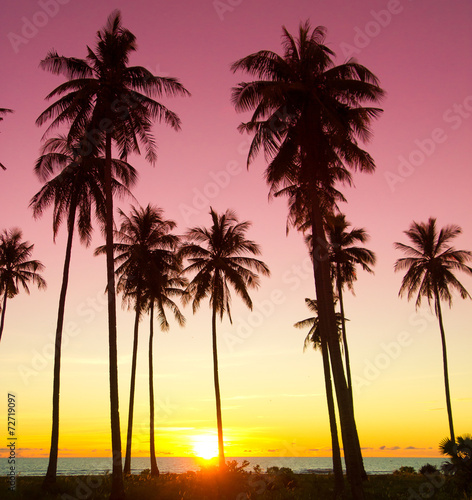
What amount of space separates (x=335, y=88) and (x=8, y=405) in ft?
57.4

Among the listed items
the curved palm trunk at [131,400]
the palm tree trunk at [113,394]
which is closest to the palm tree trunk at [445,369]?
the curved palm trunk at [131,400]

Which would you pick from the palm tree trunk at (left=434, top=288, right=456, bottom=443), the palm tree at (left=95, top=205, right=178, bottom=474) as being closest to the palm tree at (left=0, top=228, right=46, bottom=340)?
the palm tree at (left=95, top=205, right=178, bottom=474)

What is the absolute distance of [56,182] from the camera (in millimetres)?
24609

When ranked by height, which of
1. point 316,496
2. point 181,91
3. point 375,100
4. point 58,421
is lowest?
point 316,496

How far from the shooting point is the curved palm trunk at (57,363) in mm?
21109

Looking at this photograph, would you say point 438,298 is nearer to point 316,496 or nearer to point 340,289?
Answer: point 340,289

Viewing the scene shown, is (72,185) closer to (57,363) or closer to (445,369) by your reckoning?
(57,363)

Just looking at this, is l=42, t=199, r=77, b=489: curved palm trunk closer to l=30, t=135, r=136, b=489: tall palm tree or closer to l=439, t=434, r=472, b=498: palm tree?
l=30, t=135, r=136, b=489: tall palm tree

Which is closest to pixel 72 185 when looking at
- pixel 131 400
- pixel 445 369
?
pixel 131 400

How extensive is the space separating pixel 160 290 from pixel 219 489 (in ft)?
53.1

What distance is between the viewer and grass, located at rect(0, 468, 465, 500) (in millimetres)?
19719

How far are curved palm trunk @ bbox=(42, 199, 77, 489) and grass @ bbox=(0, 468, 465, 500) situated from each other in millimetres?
649

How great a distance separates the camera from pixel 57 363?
22.2m

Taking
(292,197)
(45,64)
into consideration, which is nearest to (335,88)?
(292,197)
